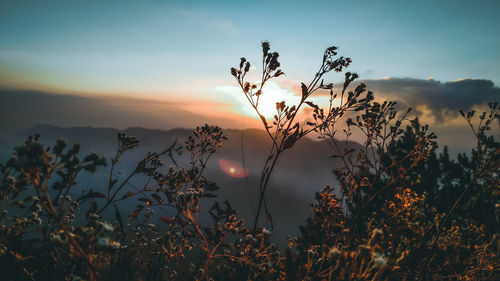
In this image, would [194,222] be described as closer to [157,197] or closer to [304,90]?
[157,197]

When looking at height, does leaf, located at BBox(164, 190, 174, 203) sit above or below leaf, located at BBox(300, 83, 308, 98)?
below

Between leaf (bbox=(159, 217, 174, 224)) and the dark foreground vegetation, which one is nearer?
the dark foreground vegetation

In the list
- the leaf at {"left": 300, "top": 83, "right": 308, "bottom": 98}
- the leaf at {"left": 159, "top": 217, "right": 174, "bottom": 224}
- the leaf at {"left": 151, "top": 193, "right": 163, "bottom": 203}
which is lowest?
the leaf at {"left": 159, "top": 217, "right": 174, "bottom": 224}

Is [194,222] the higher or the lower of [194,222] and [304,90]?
the lower

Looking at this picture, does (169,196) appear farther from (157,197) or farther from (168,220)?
(168,220)

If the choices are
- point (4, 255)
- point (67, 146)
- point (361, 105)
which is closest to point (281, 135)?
point (361, 105)

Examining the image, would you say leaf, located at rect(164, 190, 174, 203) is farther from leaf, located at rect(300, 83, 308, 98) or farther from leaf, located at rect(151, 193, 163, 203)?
leaf, located at rect(300, 83, 308, 98)

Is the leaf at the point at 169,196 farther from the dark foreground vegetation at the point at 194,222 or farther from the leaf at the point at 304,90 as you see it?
the leaf at the point at 304,90

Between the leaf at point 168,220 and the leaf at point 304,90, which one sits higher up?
the leaf at point 304,90

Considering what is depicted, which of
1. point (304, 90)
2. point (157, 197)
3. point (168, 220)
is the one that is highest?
point (304, 90)

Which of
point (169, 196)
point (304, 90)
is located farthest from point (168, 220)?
point (304, 90)

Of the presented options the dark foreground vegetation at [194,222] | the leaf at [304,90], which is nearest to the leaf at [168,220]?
the dark foreground vegetation at [194,222]

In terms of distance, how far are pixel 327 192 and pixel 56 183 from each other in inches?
222

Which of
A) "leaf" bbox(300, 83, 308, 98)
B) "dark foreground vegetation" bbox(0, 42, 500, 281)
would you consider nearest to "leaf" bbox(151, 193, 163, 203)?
"dark foreground vegetation" bbox(0, 42, 500, 281)
